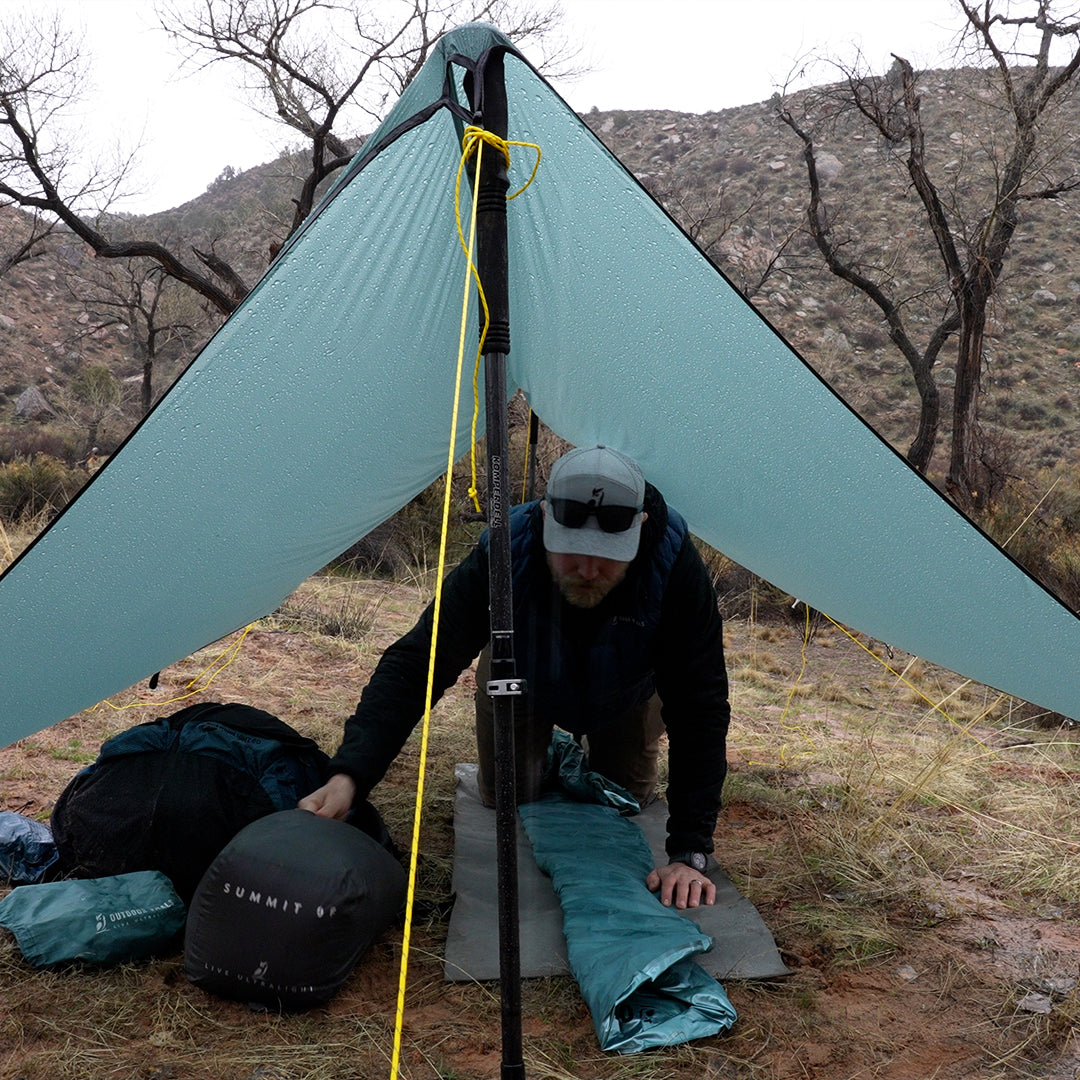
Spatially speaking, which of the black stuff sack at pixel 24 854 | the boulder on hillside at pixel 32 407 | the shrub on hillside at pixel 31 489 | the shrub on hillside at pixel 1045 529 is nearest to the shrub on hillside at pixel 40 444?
the boulder on hillside at pixel 32 407

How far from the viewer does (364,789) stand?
2.52 metres

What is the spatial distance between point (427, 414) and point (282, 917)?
5.75 feet

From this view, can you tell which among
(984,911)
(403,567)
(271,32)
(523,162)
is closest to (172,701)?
(523,162)

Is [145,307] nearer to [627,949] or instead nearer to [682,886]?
[682,886]

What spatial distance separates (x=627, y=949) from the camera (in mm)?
2365

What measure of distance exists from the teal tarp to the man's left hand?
107 cm

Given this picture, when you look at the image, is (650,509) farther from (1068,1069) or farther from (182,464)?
(1068,1069)

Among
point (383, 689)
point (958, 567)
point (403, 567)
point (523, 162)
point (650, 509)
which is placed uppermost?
point (523, 162)

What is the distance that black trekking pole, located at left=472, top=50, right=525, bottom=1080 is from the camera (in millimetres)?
1887

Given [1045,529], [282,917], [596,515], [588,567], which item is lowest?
[1045,529]

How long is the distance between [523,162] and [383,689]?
1.52m

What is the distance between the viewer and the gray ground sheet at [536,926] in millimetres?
2496

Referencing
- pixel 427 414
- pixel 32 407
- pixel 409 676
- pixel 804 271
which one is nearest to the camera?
pixel 409 676

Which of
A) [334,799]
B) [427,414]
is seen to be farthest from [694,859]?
[427,414]
